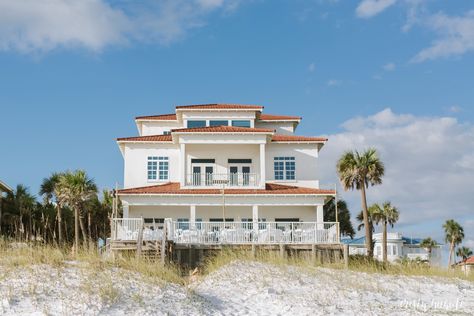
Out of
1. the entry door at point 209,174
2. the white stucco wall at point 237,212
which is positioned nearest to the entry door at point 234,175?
the entry door at point 209,174

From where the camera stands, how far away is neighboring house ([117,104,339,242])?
113ft

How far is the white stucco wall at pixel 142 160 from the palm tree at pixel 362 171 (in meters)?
11.8

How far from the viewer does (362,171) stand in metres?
Result: 42.8

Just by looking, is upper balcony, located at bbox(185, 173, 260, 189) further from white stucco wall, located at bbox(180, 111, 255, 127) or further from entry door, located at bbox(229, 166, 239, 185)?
white stucco wall, located at bbox(180, 111, 255, 127)

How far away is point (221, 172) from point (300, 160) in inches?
195

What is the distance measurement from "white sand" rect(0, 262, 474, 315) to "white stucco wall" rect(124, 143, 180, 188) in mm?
16685

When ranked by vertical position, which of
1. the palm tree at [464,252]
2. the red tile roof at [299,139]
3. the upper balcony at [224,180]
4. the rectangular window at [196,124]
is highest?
the rectangular window at [196,124]

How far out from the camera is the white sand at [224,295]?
15555mm

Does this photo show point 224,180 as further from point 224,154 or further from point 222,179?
point 224,154

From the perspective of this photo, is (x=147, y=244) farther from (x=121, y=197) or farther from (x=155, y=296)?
(x=155, y=296)

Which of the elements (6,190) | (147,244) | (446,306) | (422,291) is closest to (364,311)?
(446,306)

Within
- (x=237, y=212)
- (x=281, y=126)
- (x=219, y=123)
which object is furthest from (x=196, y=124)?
(x=237, y=212)

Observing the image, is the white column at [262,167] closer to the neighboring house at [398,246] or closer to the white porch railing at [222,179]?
the white porch railing at [222,179]

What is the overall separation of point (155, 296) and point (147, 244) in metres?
11.2
